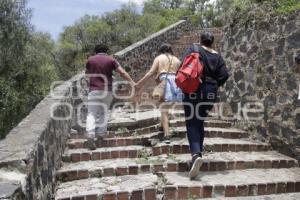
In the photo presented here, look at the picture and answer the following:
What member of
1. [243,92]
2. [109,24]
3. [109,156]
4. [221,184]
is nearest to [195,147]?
[221,184]

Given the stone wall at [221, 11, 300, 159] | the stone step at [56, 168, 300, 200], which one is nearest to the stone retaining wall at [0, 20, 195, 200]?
the stone step at [56, 168, 300, 200]

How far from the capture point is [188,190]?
5.34 m

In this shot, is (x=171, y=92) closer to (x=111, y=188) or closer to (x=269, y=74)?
(x=269, y=74)

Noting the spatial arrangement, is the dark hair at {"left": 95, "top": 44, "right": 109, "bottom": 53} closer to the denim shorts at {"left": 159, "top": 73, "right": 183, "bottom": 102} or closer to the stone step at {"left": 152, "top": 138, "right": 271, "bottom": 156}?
the denim shorts at {"left": 159, "top": 73, "right": 183, "bottom": 102}

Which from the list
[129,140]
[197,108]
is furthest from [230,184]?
[129,140]

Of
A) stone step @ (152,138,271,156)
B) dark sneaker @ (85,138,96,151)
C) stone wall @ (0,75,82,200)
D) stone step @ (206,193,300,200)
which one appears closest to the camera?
stone wall @ (0,75,82,200)

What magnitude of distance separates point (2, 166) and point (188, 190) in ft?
7.75

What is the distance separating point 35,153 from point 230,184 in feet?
8.22

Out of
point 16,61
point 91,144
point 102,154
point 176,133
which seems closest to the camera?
point 102,154

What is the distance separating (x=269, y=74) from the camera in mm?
7367

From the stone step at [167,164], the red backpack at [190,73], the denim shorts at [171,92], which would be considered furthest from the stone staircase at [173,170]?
the red backpack at [190,73]

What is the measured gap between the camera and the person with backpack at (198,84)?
5668mm

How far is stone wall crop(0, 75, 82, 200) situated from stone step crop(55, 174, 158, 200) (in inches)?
9.1

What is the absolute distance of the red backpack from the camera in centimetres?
566
